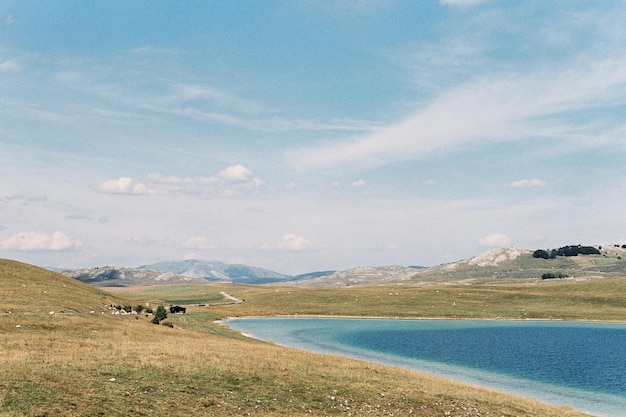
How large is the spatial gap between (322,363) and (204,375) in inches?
626

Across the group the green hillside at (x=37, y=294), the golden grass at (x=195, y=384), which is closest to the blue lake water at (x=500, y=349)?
the golden grass at (x=195, y=384)

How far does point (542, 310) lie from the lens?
163 m

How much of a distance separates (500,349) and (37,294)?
88.1m

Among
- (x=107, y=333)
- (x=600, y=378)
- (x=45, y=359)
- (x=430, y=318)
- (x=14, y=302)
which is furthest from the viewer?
(x=430, y=318)

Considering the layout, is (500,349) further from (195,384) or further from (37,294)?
(37,294)

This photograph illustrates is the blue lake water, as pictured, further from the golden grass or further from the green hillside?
the green hillside

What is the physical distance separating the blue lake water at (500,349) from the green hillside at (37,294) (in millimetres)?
38627

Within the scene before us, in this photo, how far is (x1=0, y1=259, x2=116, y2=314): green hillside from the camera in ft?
221

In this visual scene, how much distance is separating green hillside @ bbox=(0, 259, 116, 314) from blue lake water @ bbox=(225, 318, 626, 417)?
127 ft

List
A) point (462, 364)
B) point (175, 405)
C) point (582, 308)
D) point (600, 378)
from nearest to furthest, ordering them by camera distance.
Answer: point (175, 405), point (600, 378), point (462, 364), point (582, 308)

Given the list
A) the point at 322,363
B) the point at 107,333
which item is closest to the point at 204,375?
the point at 322,363

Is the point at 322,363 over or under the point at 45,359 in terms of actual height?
under

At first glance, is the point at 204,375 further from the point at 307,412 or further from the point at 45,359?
the point at 45,359

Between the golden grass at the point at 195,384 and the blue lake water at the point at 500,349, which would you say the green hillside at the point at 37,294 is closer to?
the golden grass at the point at 195,384
